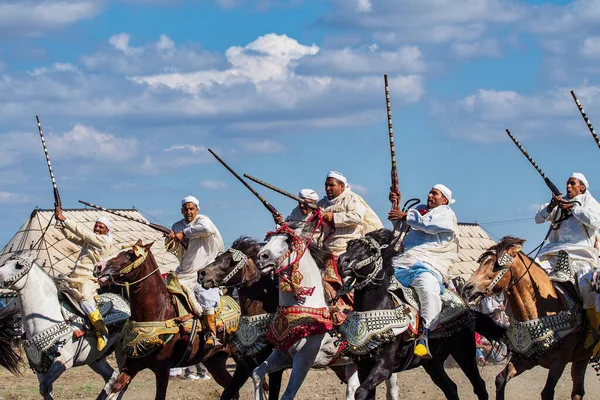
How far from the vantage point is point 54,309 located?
47.3ft

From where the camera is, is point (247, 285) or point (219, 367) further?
point (219, 367)

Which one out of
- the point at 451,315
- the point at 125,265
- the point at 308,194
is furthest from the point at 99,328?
the point at 451,315

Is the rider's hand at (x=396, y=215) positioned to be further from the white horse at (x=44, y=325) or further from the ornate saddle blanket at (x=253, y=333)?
the white horse at (x=44, y=325)

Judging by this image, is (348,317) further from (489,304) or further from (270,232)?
(489,304)

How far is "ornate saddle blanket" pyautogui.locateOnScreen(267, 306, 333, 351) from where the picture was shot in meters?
12.5

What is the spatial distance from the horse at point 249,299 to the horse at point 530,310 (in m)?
2.05

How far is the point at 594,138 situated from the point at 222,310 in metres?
5.24

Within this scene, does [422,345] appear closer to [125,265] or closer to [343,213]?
[343,213]

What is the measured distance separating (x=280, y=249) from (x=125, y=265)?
2.23m

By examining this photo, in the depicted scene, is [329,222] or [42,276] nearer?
[329,222]

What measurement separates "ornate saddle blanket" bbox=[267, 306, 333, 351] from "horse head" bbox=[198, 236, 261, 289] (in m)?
0.82

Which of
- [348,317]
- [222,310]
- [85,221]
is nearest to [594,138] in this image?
[348,317]

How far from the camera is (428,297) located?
487 inches

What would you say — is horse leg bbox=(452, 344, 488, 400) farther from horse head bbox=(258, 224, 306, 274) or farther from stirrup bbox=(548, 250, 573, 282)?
horse head bbox=(258, 224, 306, 274)
